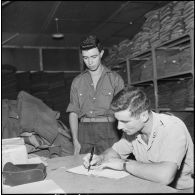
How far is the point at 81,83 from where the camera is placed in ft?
10.2

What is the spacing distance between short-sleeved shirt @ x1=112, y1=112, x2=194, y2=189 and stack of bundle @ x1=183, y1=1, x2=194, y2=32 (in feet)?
7.71

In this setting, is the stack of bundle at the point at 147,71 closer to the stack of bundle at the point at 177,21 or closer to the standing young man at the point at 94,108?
the stack of bundle at the point at 177,21

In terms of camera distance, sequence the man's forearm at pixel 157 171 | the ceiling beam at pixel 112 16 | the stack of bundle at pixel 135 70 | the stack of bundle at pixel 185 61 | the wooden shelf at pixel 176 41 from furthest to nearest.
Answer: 1. the ceiling beam at pixel 112 16
2. the stack of bundle at pixel 135 70
3. the wooden shelf at pixel 176 41
4. the stack of bundle at pixel 185 61
5. the man's forearm at pixel 157 171

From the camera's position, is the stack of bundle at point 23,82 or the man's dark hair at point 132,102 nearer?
the man's dark hair at point 132,102

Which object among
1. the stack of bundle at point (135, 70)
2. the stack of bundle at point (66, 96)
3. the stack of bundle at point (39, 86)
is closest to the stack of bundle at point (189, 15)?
the stack of bundle at point (135, 70)

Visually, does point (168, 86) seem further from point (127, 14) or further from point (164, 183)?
point (164, 183)

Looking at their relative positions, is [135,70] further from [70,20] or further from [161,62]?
[70,20]

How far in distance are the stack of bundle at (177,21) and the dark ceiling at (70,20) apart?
955 mm

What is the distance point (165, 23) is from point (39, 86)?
335 centimetres

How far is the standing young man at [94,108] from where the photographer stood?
2.94 meters

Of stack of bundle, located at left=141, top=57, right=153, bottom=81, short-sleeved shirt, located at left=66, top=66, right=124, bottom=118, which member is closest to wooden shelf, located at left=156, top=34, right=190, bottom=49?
stack of bundle, located at left=141, top=57, right=153, bottom=81

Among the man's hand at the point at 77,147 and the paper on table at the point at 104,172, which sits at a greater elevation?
the paper on table at the point at 104,172

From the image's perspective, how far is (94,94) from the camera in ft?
9.98

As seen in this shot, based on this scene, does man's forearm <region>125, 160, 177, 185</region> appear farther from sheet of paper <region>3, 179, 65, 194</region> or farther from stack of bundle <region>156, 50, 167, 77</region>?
stack of bundle <region>156, 50, 167, 77</region>
